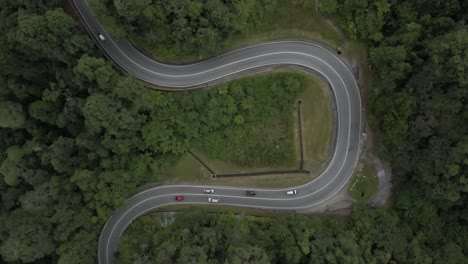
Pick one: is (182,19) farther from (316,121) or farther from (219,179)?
(219,179)

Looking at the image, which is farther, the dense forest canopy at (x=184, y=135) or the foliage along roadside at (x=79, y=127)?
the foliage along roadside at (x=79, y=127)

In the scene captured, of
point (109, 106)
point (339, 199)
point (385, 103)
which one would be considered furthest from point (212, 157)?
point (385, 103)

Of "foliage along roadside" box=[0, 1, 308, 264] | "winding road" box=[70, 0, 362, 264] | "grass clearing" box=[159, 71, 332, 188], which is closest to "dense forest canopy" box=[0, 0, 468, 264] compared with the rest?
"foliage along roadside" box=[0, 1, 308, 264]

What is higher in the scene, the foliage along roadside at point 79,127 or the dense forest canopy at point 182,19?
the dense forest canopy at point 182,19

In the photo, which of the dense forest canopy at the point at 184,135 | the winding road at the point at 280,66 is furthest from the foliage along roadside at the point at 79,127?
the winding road at the point at 280,66

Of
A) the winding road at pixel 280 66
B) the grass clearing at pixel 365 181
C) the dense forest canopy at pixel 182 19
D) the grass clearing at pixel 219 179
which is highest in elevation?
the dense forest canopy at pixel 182 19

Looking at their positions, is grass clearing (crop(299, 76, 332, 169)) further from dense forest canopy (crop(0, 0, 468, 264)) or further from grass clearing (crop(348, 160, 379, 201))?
grass clearing (crop(348, 160, 379, 201))

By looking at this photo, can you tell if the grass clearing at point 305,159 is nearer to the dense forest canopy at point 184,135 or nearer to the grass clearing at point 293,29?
the dense forest canopy at point 184,135
